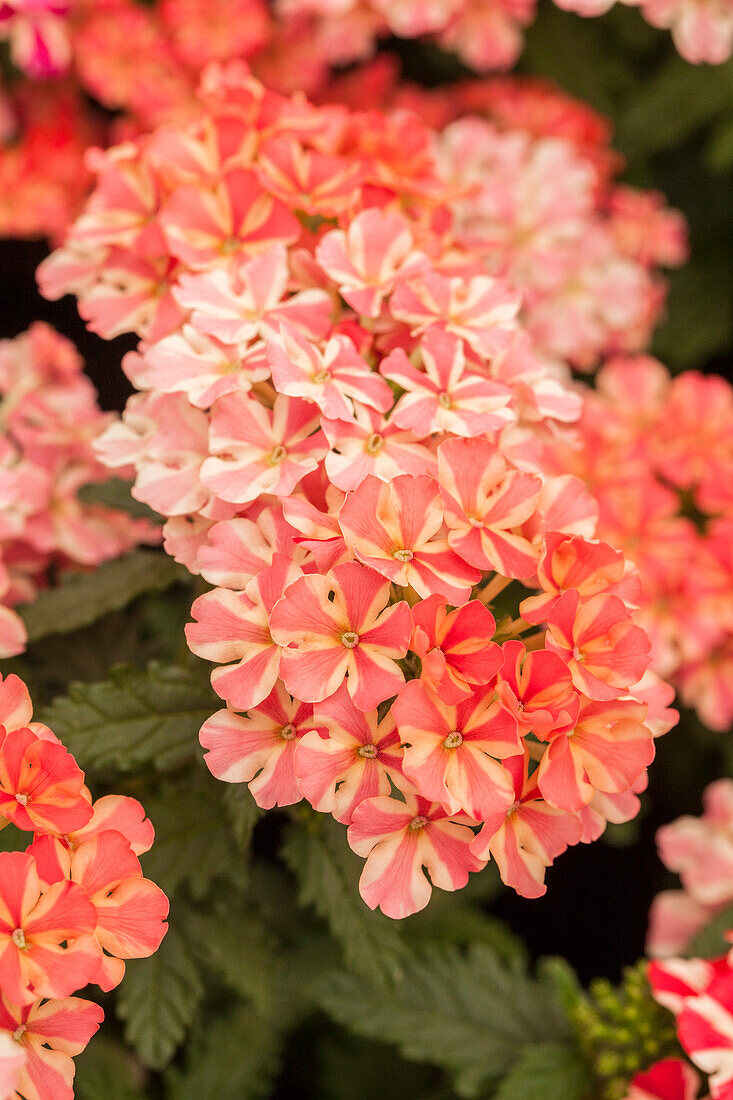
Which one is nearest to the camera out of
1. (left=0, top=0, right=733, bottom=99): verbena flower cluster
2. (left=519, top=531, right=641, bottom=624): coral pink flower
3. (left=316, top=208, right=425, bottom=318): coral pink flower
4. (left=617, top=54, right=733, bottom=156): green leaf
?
(left=519, top=531, right=641, bottom=624): coral pink flower

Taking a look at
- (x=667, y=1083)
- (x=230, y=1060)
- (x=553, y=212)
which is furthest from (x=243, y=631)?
(x=553, y=212)

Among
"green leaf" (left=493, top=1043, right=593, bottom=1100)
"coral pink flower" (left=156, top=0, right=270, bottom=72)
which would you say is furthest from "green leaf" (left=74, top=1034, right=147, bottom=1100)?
"coral pink flower" (left=156, top=0, right=270, bottom=72)

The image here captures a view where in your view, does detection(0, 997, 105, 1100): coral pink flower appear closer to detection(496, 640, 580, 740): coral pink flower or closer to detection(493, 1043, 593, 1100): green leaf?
detection(496, 640, 580, 740): coral pink flower

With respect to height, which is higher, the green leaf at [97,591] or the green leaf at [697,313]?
the green leaf at [697,313]

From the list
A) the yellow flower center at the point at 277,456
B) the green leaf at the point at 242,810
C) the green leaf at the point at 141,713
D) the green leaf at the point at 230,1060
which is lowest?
the green leaf at the point at 230,1060

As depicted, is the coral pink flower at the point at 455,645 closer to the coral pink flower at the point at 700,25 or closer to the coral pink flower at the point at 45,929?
the coral pink flower at the point at 45,929

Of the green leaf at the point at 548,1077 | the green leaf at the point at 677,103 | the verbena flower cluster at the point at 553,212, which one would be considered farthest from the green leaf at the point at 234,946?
the green leaf at the point at 677,103
